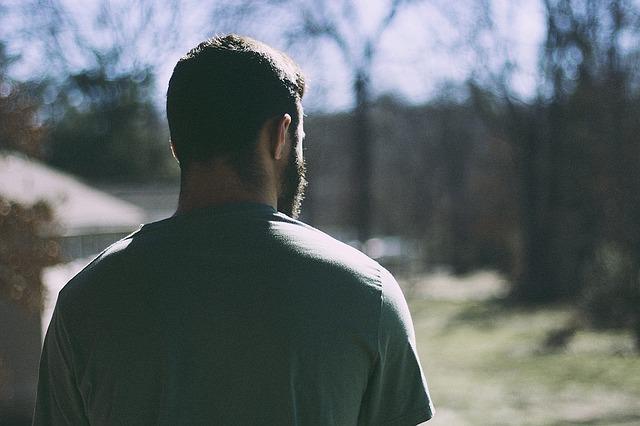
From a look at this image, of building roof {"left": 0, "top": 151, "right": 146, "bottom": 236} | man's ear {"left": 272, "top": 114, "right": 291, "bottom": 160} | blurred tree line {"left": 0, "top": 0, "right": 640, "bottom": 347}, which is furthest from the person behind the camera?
blurred tree line {"left": 0, "top": 0, "right": 640, "bottom": 347}

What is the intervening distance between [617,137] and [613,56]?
1901 mm

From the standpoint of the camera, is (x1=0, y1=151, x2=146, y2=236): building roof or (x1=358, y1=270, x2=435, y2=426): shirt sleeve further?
(x1=0, y1=151, x2=146, y2=236): building roof

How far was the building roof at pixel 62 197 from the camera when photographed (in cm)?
938

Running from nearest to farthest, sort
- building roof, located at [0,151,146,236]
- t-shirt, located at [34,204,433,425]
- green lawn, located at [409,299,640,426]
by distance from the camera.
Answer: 1. t-shirt, located at [34,204,433,425]
2. building roof, located at [0,151,146,236]
3. green lawn, located at [409,299,640,426]

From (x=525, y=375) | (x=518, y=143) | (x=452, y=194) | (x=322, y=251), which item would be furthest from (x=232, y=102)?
(x=452, y=194)

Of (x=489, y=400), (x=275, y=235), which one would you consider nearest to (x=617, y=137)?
(x=489, y=400)

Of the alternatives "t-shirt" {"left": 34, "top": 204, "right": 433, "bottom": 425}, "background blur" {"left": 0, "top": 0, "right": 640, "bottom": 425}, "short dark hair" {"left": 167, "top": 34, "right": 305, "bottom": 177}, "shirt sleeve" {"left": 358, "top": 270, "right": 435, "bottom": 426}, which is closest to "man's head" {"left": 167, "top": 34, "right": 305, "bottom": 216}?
"short dark hair" {"left": 167, "top": 34, "right": 305, "bottom": 177}

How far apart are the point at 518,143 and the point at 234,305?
24.9 meters

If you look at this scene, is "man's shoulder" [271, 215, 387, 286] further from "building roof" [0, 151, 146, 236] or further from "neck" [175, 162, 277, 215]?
"building roof" [0, 151, 146, 236]

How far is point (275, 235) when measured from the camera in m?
1.42

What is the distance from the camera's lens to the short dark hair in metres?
1.45

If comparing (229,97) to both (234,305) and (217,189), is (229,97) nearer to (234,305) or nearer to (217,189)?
(217,189)

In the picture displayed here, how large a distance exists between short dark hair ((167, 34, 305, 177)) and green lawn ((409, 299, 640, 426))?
28.7 ft

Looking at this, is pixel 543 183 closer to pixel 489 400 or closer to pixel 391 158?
pixel 489 400
